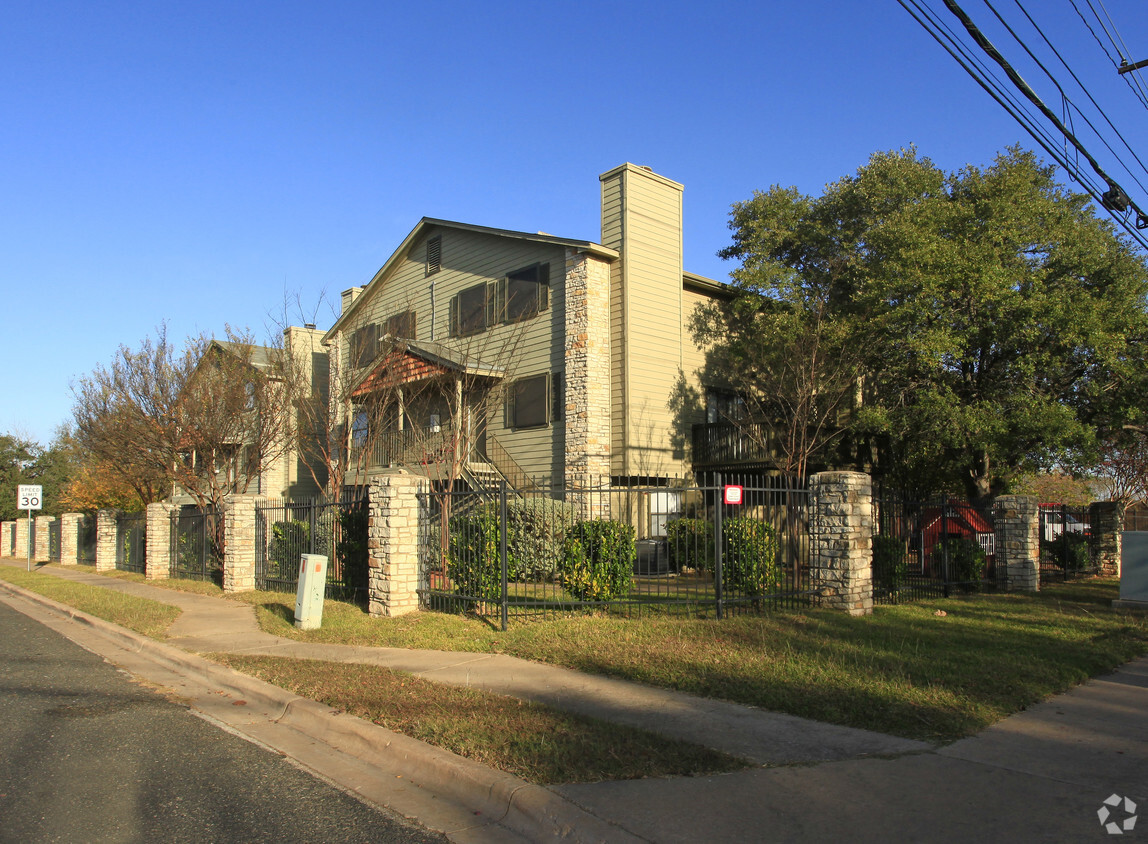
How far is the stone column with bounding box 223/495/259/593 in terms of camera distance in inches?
667

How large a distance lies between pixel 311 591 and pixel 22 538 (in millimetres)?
31213

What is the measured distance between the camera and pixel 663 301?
21.5 metres

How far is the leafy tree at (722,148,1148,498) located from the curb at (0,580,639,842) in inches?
583

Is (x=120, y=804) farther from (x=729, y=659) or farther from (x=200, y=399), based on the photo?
(x=200, y=399)

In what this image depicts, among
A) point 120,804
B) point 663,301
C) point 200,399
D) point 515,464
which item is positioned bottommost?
point 120,804

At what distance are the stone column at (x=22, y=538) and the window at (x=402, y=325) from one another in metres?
21.4

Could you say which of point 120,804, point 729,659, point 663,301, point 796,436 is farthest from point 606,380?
point 120,804

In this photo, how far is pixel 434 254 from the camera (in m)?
25.7

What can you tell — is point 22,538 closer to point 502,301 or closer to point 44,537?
point 44,537

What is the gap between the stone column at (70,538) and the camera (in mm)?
29672

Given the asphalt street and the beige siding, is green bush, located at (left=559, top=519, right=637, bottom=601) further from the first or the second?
the beige siding

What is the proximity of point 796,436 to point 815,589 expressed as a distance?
31.1 ft

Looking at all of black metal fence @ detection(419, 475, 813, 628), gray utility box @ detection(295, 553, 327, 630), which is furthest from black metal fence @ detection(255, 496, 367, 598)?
black metal fence @ detection(419, 475, 813, 628)

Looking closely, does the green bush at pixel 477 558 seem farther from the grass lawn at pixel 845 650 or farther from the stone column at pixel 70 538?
the stone column at pixel 70 538
